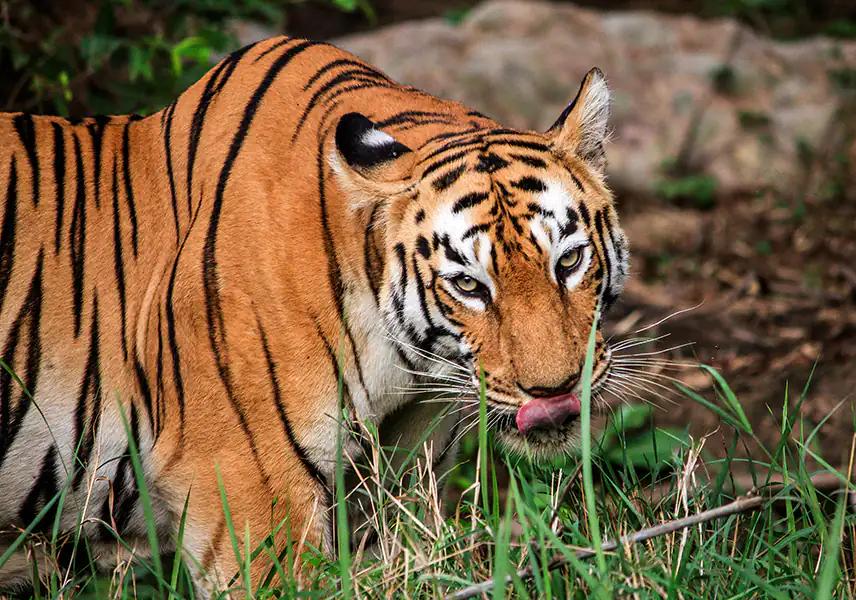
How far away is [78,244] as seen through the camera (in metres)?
3.09

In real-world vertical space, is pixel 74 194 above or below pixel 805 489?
above

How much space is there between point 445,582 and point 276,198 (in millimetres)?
1159

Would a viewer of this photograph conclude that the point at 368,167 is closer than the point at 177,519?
Yes

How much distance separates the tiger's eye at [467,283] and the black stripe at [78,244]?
3.67ft

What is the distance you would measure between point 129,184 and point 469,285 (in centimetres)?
115

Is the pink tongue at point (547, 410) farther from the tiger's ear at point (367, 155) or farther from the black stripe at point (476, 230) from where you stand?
the tiger's ear at point (367, 155)

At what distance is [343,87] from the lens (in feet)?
10.1

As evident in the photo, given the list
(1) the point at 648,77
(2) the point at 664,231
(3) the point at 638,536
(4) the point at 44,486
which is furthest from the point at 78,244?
(1) the point at 648,77

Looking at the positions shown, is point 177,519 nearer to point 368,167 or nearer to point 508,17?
point 368,167

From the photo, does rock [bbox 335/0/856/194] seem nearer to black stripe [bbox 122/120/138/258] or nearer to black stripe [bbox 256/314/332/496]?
black stripe [bbox 122/120/138/258]

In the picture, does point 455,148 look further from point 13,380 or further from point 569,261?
point 13,380

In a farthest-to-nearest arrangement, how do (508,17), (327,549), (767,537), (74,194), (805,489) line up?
(508,17)
(74,194)
(327,549)
(767,537)
(805,489)

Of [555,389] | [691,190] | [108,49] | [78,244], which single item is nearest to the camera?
[555,389]

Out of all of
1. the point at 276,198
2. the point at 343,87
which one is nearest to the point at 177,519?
the point at 276,198
